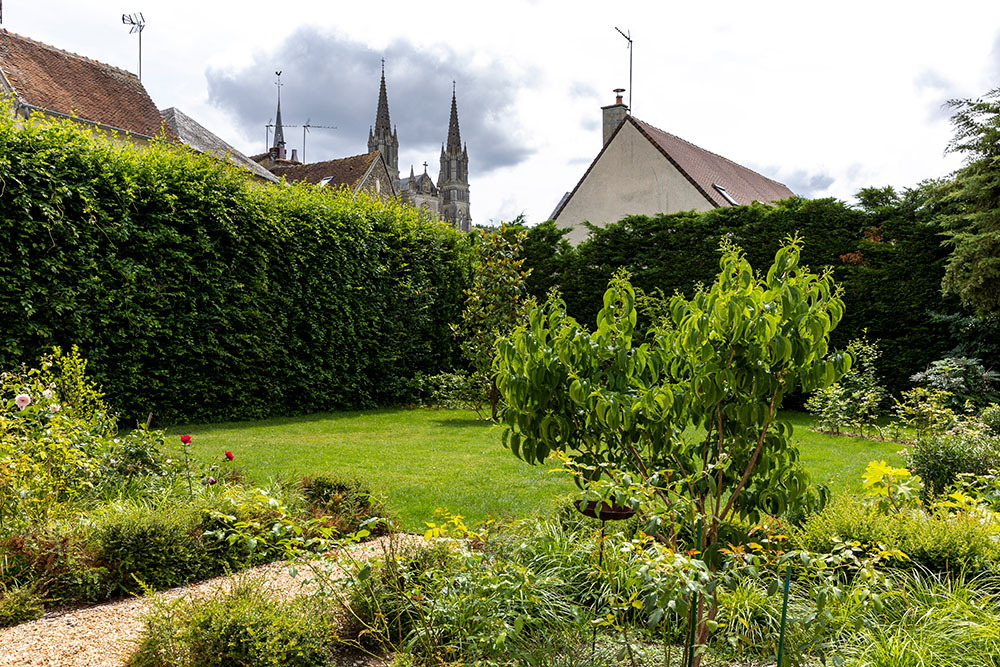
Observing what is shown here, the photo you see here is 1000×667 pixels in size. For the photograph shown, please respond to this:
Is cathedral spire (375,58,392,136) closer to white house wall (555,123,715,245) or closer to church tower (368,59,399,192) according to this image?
church tower (368,59,399,192)

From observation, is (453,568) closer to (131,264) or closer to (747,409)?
(747,409)

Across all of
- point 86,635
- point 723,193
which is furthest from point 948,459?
point 723,193

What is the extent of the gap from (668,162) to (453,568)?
14.9 meters

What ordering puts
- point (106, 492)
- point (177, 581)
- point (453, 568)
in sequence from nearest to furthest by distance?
1. point (453, 568)
2. point (177, 581)
3. point (106, 492)

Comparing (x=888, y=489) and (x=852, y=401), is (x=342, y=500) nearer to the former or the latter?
(x=888, y=489)

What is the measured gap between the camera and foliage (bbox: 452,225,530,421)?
1044 cm

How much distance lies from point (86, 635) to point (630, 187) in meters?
15.8

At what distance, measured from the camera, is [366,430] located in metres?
9.19

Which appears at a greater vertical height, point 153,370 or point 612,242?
point 612,242

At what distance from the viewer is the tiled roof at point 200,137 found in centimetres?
2123

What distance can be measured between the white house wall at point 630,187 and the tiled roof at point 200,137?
10.0m

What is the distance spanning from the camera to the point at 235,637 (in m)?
2.54

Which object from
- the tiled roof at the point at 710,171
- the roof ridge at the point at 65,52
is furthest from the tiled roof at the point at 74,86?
the tiled roof at the point at 710,171

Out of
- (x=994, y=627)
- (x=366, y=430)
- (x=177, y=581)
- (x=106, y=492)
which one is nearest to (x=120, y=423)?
(x=366, y=430)
